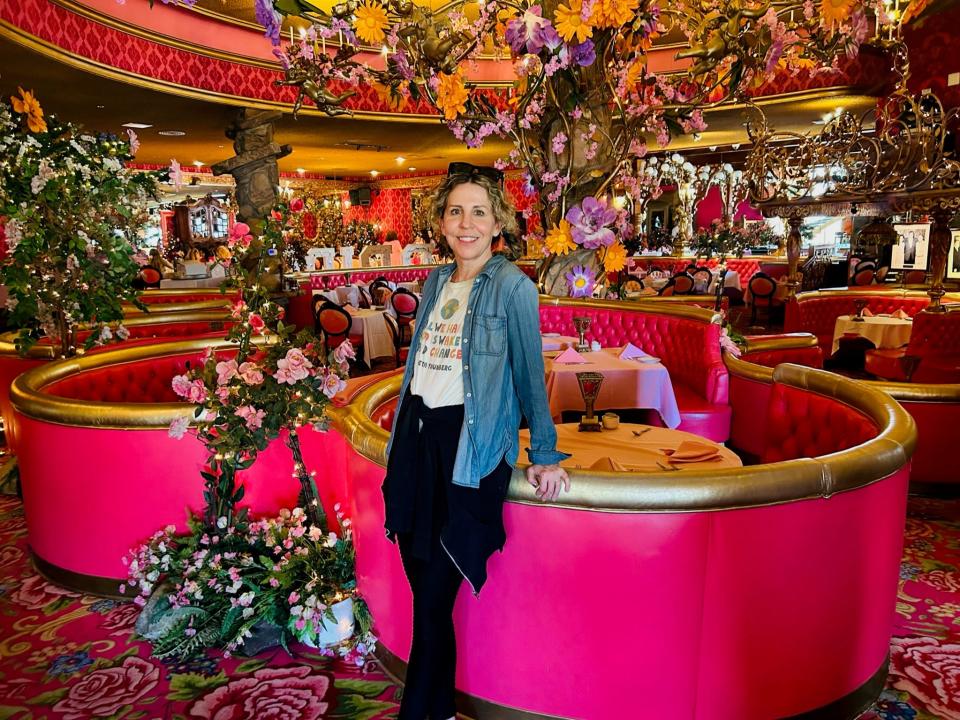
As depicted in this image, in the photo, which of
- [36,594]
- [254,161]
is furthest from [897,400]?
[254,161]

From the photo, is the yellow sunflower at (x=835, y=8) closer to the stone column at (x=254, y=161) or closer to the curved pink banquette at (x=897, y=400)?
the curved pink banquette at (x=897, y=400)

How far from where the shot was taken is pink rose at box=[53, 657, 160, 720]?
2.29 meters

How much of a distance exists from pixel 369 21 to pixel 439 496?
2118mm

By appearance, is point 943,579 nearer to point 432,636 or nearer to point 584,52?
point 432,636

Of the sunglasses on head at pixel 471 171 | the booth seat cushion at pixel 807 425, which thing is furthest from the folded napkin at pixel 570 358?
the sunglasses on head at pixel 471 171

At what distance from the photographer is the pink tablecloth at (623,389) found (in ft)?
14.1

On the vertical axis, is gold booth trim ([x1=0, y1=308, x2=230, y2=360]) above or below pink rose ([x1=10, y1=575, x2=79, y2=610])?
above

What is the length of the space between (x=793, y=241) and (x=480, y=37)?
7.38 meters

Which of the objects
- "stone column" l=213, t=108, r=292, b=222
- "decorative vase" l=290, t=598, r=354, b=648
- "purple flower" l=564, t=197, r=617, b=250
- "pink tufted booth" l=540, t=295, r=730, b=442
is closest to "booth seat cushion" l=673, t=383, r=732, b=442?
"pink tufted booth" l=540, t=295, r=730, b=442

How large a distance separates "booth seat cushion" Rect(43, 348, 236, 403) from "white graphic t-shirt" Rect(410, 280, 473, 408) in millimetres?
2214

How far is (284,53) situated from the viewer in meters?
3.55

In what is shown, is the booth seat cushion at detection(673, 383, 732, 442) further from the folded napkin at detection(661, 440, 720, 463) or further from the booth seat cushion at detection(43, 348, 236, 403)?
the booth seat cushion at detection(43, 348, 236, 403)

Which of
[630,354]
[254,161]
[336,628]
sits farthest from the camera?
[254,161]

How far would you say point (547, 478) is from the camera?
69.4 inches
